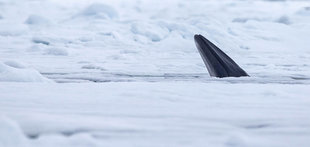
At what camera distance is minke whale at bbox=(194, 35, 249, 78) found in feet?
16.5

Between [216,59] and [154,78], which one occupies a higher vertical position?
[216,59]

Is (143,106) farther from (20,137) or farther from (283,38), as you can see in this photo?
(283,38)

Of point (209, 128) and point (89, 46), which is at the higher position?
point (89, 46)

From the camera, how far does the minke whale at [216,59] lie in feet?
16.5

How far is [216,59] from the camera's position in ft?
16.5

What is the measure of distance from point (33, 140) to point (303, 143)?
1261 mm

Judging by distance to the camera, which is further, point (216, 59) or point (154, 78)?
point (154, 78)

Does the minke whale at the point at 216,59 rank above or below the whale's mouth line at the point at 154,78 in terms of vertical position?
above

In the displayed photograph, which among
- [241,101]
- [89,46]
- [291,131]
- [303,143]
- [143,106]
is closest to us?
[303,143]

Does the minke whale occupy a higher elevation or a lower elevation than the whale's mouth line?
higher

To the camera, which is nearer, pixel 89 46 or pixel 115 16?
pixel 89 46

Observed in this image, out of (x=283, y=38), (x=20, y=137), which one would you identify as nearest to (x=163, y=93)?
(x=20, y=137)

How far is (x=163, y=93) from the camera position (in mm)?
3213

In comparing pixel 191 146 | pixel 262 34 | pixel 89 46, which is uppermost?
pixel 262 34
